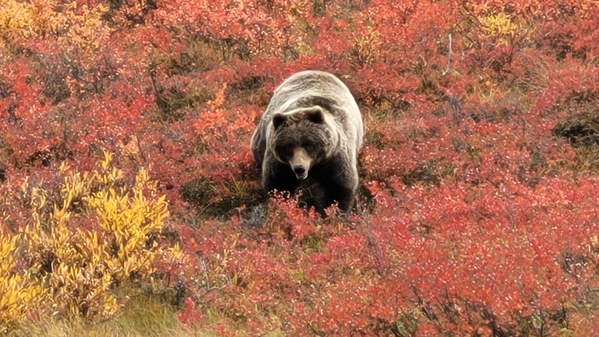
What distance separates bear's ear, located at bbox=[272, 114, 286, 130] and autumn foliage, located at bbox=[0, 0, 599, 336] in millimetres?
820

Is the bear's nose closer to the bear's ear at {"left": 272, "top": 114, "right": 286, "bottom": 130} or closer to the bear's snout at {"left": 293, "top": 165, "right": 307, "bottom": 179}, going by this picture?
the bear's snout at {"left": 293, "top": 165, "right": 307, "bottom": 179}

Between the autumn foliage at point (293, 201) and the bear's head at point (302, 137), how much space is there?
540mm

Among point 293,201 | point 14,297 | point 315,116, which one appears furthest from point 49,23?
point 14,297

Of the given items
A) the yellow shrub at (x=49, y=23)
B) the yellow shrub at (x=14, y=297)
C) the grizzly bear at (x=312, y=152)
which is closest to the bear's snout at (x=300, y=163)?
the grizzly bear at (x=312, y=152)

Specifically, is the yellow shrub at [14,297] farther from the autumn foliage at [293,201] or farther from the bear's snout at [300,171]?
the bear's snout at [300,171]

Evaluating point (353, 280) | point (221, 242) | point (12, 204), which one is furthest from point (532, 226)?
point (12, 204)

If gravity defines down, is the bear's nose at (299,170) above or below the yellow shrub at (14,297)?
below

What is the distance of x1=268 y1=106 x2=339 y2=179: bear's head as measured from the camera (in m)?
8.06

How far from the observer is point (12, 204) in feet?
24.8

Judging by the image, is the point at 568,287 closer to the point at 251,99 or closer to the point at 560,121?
the point at 560,121

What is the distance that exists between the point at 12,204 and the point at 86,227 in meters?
1.16

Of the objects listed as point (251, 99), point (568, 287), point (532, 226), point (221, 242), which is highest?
point (568, 287)

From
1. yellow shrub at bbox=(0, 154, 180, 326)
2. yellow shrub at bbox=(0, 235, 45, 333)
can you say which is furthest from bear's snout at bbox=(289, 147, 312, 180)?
yellow shrub at bbox=(0, 235, 45, 333)

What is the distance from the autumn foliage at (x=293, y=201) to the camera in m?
5.11
